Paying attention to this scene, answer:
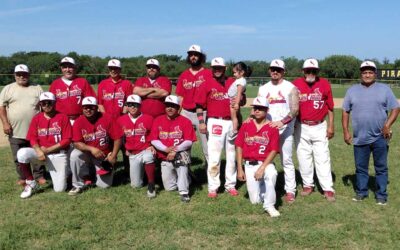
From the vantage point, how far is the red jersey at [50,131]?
6602 mm

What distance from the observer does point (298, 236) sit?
4855 mm

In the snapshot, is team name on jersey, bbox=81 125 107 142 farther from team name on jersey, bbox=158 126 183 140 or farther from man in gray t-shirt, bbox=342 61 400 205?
man in gray t-shirt, bbox=342 61 400 205

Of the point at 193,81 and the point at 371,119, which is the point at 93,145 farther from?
the point at 371,119

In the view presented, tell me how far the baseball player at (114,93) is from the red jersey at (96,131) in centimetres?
42

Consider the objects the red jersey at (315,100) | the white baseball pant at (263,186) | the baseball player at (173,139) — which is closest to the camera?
the white baseball pant at (263,186)

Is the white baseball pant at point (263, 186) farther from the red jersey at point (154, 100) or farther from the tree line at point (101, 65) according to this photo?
the tree line at point (101, 65)

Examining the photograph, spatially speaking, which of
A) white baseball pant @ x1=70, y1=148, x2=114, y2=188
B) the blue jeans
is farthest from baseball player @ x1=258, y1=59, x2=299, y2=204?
white baseball pant @ x1=70, y1=148, x2=114, y2=188

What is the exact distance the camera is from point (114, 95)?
23.8 ft

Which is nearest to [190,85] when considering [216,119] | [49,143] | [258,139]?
[216,119]

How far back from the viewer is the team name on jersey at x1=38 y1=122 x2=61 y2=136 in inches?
260

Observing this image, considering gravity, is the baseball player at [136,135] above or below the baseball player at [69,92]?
below

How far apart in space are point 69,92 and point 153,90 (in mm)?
1393

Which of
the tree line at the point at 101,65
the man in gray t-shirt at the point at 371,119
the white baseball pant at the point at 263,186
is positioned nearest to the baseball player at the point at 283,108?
the white baseball pant at the point at 263,186

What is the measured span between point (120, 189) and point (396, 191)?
14.5 feet
